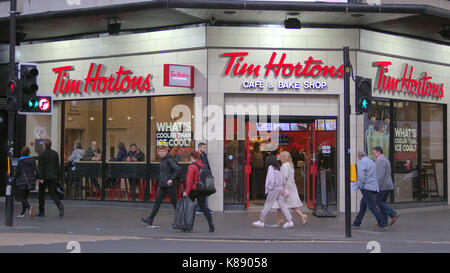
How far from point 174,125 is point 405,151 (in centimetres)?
735

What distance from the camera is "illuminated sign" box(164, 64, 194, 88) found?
52.6 ft

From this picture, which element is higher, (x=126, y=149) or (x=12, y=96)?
(x=12, y=96)

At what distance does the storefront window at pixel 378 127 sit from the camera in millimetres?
17281

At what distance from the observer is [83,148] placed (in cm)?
1862

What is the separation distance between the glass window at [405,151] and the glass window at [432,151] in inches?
16.2

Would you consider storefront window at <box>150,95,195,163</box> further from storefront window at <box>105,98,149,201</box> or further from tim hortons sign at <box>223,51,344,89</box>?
tim hortons sign at <box>223,51,344,89</box>

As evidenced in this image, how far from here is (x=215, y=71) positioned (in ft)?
54.3

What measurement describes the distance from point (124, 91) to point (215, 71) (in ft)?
10.4

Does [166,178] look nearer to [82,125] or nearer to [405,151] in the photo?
[82,125]

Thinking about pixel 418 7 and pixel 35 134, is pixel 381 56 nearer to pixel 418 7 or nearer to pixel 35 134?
pixel 418 7

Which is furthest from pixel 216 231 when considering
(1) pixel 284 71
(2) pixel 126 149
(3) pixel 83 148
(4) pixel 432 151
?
(4) pixel 432 151

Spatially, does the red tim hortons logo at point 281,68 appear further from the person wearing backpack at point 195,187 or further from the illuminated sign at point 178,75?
the person wearing backpack at point 195,187

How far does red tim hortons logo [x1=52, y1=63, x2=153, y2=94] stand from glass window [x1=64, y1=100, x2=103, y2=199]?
463 mm

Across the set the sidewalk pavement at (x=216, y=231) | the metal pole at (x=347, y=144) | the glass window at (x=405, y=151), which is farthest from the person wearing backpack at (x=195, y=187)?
the glass window at (x=405, y=151)
